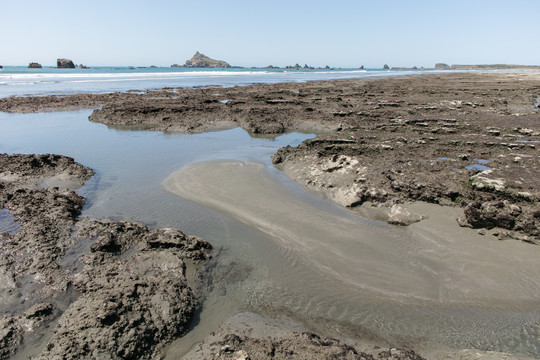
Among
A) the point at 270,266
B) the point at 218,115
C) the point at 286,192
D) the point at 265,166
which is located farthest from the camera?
the point at 218,115

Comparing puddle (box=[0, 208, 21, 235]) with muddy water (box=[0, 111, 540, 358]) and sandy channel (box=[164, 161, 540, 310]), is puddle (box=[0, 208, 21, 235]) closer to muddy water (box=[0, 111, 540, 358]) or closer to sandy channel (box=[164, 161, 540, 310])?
muddy water (box=[0, 111, 540, 358])

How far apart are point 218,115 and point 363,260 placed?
1780cm

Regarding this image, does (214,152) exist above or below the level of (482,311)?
above

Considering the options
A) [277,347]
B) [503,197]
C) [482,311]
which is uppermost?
[503,197]

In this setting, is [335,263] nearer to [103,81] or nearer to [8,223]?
[8,223]

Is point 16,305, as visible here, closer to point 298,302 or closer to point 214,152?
point 298,302

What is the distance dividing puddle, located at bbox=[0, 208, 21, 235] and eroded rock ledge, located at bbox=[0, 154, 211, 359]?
0.19ft

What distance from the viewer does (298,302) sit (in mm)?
4848

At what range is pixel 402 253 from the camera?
6.12 meters

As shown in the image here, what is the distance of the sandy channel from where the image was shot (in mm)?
5082

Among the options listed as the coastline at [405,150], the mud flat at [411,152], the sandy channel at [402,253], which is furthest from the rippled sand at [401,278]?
the mud flat at [411,152]

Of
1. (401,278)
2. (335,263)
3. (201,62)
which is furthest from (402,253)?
(201,62)

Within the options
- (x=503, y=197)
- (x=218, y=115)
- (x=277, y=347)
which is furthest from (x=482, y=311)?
(x=218, y=115)

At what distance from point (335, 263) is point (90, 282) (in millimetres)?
4316
